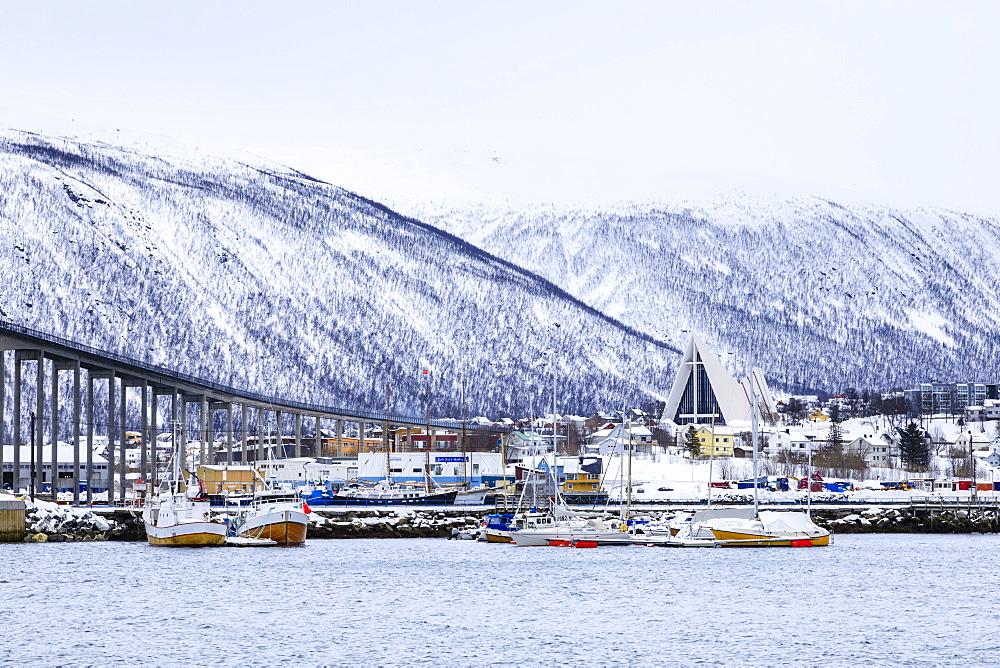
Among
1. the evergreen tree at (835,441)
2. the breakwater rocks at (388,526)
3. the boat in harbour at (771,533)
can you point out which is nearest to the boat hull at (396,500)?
the breakwater rocks at (388,526)

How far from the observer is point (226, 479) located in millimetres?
127562

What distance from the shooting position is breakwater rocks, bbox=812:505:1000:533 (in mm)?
94188

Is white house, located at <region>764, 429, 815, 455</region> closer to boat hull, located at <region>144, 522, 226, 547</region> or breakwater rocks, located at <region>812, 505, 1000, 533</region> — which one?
breakwater rocks, located at <region>812, 505, 1000, 533</region>

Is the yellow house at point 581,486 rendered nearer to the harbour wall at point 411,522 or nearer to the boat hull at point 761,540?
the harbour wall at point 411,522

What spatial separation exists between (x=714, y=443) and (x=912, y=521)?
322 ft

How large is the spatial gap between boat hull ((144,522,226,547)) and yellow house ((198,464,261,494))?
41838mm

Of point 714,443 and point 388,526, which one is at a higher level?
point 714,443

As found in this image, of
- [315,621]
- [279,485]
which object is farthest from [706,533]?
[279,485]

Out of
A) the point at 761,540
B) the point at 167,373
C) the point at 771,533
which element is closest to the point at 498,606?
the point at 761,540

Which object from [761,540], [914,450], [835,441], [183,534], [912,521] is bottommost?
[761,540]

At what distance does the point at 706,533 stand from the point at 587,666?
42.4 metres

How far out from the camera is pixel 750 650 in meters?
44.4

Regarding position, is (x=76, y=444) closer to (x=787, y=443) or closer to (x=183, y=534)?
(x=183, y=534)

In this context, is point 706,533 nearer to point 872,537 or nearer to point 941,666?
point 872,537
